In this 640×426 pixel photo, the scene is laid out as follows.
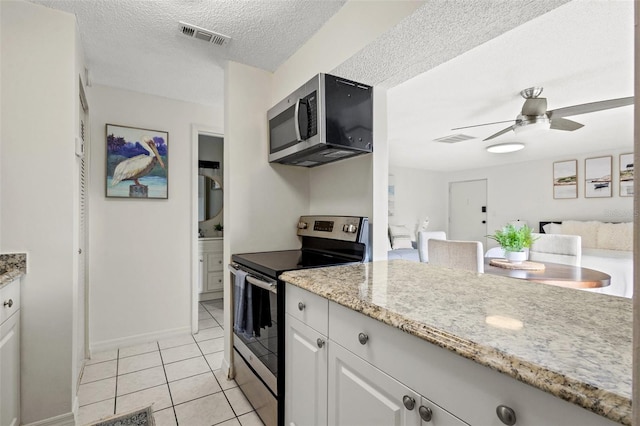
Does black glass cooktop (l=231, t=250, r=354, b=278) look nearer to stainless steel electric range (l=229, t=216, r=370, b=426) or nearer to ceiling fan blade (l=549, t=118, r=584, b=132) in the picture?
stainless steel electric range (l=229, t=216, r=370, b=426)

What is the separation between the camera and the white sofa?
144 inches

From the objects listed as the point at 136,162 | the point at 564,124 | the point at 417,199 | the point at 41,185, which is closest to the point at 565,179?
the point at 417,199

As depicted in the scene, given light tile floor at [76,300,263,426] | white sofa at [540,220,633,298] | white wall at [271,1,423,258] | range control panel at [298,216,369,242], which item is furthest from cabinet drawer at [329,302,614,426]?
white sofa at [540,220,633,298]

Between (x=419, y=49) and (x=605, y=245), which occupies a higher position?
(x=419, y=49)

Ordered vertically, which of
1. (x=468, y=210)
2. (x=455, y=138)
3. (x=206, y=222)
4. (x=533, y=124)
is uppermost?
(x=455, y=138)

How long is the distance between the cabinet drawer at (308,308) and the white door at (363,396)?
101 millimetres

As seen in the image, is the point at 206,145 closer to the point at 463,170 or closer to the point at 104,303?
the point at 104,303

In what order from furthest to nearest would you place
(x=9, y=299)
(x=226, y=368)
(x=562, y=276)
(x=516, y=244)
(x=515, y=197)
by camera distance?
(x=515, y=197), (x=516, y=244), (x=562, y=276), (x=226, y=368), (x=9, y=299)

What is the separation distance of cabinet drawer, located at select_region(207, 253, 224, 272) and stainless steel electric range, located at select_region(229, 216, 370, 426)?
6.35 ft

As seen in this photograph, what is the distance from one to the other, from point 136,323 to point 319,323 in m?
2.29

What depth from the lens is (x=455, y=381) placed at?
71cm

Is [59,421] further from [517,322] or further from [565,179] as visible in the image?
[565,179]

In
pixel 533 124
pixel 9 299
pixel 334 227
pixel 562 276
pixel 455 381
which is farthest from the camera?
pixel 533 124

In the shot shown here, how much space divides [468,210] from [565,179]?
202 cm
